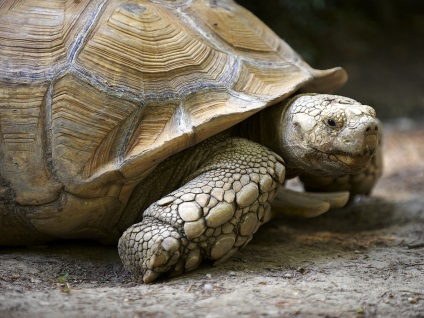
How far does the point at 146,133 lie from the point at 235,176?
508 millimetres

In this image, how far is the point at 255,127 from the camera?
374 cm

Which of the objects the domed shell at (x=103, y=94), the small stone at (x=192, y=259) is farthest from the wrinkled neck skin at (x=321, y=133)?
the small stone at (x=192, y=259)

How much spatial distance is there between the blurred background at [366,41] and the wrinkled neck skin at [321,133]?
4584 mm

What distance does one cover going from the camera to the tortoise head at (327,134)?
315 cm

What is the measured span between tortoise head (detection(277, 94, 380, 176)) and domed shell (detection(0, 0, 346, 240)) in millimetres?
175

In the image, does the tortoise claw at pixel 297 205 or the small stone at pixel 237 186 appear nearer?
the small stone at pixel 237 186

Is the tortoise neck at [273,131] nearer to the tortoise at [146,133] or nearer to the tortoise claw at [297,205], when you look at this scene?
the tortoise at [146,133]

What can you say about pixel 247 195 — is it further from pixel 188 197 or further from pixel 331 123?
pixel 331 123

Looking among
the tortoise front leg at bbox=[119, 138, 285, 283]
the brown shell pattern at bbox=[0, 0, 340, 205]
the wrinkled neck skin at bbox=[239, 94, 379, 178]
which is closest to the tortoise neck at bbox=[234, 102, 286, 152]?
the wrinkled neck skin at bbox=[239, 94, 379, 178]

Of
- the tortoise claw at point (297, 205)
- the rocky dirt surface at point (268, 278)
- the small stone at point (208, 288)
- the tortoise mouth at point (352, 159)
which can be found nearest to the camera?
the rocky dirt surface at point (268, 278)

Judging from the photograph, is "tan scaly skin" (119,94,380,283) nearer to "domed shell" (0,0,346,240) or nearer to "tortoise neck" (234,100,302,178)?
"tortoise neck" (234,100,302,178)

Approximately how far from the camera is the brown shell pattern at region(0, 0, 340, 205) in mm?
3143

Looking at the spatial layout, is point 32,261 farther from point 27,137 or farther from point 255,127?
point 255,127

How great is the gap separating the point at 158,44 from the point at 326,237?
1710 mm
